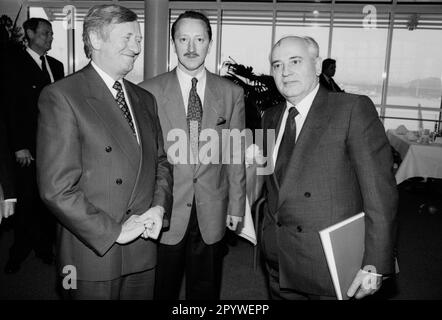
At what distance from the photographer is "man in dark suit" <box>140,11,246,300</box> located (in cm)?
198

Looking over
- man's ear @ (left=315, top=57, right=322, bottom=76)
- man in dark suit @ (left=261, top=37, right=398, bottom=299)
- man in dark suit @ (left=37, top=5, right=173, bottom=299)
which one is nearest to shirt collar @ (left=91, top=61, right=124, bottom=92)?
man in dark suit @ (left=37, top=5, right=173, bottom=299)

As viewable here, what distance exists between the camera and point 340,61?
910 centimetres

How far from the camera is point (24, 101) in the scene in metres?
3.23

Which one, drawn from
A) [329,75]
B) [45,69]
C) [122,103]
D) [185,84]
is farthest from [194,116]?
[329,75]

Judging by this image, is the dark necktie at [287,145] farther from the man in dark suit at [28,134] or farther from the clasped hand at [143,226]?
the man in dark suit at [28,134]

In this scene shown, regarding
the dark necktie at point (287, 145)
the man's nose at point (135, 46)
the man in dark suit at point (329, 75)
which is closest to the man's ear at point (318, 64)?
the dark necktie at point (287, 145)

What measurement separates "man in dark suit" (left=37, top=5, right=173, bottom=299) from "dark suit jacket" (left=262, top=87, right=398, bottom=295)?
1.89 ft

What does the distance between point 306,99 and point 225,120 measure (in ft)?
1.90

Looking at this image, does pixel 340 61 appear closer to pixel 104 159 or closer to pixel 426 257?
pixel 426 257

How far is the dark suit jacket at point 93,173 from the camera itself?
1308 millimetres

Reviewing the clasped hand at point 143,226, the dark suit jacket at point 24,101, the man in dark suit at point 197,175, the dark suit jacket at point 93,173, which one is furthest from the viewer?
the dark suit jacket at point 24,101

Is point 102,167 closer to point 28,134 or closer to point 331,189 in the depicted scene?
point 331,189

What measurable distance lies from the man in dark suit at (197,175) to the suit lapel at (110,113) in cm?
51

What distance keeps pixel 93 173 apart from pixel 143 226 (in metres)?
0.28
